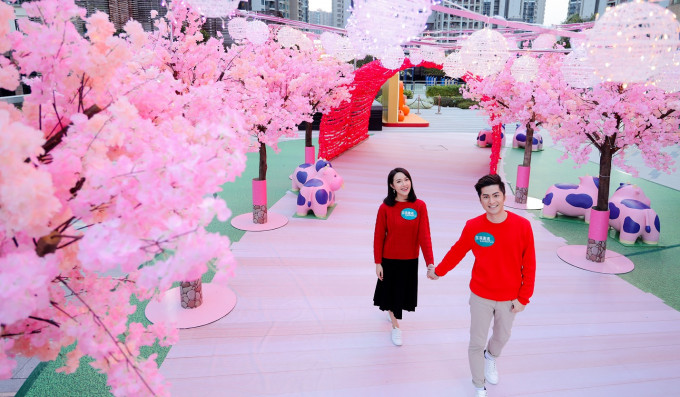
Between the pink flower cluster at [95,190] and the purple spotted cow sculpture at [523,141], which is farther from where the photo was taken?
the purple spotted cow sculpture at [523,141]

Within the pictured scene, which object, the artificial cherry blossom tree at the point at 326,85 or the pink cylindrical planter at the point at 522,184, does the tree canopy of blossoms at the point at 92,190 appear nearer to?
the artificial cherry blossom tree at the point at 326,85

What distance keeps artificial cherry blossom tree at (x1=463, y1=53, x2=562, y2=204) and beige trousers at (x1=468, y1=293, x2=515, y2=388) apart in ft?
12.4

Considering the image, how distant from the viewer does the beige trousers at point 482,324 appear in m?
2.70

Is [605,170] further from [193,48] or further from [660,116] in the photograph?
[193,48]

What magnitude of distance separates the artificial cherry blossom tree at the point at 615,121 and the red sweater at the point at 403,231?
2730 millimetres

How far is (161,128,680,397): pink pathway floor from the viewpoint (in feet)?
9.82

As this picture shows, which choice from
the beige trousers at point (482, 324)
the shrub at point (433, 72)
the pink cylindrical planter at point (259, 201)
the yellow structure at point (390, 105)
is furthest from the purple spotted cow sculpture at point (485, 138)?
the shrub at point (433, 72)

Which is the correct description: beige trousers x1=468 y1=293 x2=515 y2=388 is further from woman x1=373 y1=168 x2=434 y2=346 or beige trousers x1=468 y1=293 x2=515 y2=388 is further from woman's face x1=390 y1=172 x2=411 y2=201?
woman's face x1=390 y1=172 x2=411 y2=201

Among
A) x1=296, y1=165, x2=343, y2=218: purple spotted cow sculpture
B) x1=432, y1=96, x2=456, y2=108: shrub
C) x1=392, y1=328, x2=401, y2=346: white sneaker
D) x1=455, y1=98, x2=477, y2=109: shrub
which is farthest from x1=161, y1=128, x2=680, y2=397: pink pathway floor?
x1=432, y1=96, x2=456, y2=108: shrub

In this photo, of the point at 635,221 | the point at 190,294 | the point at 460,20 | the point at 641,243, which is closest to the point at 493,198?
the point at 190,294

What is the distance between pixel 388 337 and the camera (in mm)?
3508

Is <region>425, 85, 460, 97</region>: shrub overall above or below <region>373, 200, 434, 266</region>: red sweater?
above

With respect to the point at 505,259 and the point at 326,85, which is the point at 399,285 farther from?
the point at 326,85

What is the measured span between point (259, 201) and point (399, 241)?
3166 millimetres
